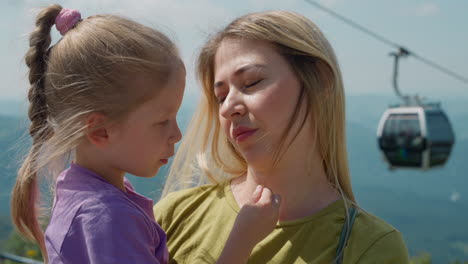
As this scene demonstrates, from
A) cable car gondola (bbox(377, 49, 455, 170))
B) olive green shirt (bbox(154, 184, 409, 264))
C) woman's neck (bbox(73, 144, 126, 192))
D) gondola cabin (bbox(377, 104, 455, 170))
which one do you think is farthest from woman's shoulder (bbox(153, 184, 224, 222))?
gondola cabin (bbox(377, 104, 455, 170))

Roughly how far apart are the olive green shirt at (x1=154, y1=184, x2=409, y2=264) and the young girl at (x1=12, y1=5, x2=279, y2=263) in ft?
0.37

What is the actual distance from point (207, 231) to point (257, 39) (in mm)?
450

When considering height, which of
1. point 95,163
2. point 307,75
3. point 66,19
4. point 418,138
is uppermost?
point 66,19

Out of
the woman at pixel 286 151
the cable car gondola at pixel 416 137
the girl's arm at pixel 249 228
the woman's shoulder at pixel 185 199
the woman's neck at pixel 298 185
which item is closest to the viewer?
the girl's arm at pixel 249 228

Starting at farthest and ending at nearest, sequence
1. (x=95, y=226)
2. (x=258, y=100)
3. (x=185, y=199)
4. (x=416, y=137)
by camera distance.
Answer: (x=416, y=137), (x=185, y=199), (x=258, y=100), (x=95, y=226)

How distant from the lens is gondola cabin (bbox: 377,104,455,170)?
11461mm

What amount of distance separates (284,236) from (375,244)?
0.64ft

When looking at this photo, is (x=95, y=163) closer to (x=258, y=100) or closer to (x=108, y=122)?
(x=108, y=122)

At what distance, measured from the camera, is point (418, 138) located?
11.3 meters

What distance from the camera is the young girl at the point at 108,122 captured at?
104 cm

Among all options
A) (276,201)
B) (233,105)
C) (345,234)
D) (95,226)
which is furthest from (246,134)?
(95,226)

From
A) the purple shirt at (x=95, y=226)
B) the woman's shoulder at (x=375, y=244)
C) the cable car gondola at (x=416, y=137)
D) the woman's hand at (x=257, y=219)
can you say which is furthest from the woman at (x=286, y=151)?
the cable car gondola at (x=416, y=137)

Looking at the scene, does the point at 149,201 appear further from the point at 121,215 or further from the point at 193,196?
the point at 193,196

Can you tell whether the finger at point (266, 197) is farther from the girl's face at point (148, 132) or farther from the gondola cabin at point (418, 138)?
the gondola cabin at point (418, 138)
